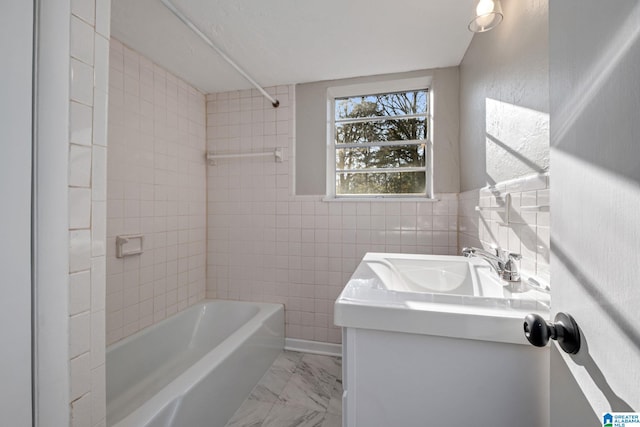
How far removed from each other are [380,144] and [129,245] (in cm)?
206

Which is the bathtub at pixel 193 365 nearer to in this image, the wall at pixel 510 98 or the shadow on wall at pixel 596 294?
the shadow on wall at pixel 596 294

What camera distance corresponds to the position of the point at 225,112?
8.30ft

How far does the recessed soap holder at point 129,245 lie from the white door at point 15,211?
1351 millimetres

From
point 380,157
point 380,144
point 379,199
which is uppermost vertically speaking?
point 380,144

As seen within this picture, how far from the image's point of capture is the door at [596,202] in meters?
0.33

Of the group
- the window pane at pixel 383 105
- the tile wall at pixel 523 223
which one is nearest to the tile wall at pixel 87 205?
the tile wall at pixel 523 223

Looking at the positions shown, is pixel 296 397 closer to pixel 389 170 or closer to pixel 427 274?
pixel 427 274

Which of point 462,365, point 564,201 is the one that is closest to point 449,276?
point 462,365

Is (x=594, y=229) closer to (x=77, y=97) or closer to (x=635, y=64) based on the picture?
(x=635, y=64)

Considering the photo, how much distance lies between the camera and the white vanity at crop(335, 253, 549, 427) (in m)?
0.66

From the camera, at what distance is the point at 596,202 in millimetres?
399

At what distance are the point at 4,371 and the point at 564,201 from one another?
3.76 ft

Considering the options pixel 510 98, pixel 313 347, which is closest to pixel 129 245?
pixel 313 347

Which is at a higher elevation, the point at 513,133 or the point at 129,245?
the point at 513,133
